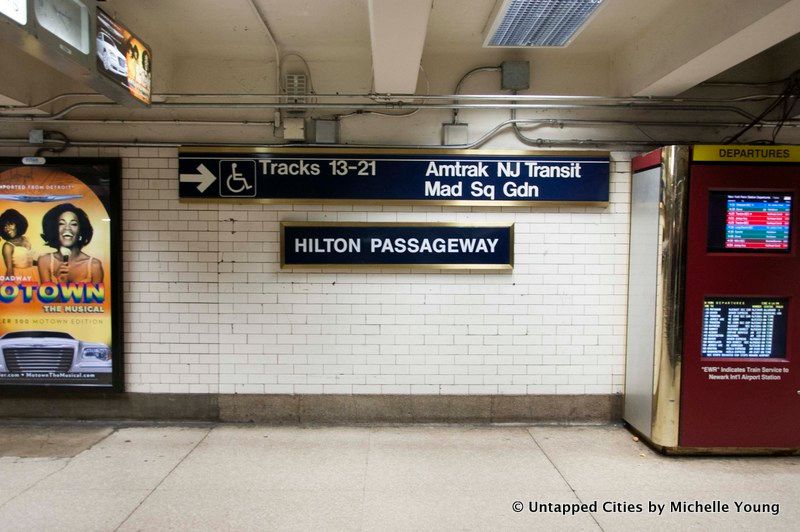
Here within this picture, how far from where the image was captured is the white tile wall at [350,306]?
452cm

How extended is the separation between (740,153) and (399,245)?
9.72 feet

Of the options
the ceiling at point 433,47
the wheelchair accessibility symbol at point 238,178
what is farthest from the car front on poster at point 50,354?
the ceiling at point 433,47

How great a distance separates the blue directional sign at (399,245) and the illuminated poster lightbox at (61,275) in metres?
1.73

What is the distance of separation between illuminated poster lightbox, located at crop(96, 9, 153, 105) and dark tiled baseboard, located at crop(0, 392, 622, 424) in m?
2.82

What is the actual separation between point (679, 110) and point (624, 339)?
2288 millimetres

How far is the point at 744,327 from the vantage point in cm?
394

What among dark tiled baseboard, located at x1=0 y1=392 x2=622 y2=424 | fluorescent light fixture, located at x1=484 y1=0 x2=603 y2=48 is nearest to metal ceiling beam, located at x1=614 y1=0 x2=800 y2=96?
fluorescent light fixture, located at x1=484 y1=0 x2=603 y2=48

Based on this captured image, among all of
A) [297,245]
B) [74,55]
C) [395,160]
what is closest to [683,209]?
[395,160]

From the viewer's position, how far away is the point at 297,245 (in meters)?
4.48

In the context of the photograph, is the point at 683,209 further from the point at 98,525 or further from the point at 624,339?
the point at 98,525

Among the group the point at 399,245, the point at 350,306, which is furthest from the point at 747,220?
the point at 350,306

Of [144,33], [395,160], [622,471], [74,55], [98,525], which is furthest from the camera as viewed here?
[395,160]

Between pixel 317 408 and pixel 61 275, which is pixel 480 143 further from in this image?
pixel 61 275

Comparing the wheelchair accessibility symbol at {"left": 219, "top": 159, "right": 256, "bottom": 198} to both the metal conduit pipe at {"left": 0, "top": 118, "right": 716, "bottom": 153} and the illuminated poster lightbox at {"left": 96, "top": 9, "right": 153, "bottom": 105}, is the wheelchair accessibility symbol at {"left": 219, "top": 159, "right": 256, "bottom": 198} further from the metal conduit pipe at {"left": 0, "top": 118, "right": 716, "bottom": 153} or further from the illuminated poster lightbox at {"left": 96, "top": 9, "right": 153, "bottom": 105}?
the illuminated poster lightbox at {"left": 96, "top": 9, "right": 153, "bottom": 105}
